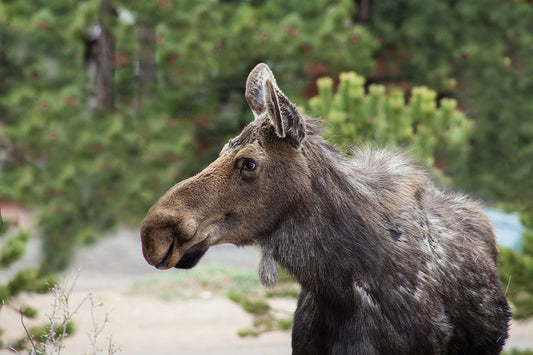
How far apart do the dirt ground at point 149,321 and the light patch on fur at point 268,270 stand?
181 inches

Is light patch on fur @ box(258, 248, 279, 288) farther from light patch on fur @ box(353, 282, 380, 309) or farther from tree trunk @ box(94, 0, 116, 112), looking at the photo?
tree trunk @ box(94, 0, 116, 112)

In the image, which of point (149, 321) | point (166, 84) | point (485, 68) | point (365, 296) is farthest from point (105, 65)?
point (365, 296)

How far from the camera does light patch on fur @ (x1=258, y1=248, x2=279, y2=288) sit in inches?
123

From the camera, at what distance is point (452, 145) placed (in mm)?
8008

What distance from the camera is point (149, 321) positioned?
10500 millimetres

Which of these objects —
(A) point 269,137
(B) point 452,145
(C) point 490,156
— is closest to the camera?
(A) point 269,137

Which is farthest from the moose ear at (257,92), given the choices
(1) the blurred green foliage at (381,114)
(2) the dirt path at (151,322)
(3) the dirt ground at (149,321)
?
(2) the dirt path at (151,322)

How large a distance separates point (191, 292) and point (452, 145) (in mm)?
5912

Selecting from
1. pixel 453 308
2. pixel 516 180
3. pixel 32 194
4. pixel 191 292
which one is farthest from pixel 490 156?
pixel 453 308

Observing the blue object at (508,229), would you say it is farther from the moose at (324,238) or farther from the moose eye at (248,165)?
the moose eye at (248,165)

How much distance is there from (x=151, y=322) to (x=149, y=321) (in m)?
0.07

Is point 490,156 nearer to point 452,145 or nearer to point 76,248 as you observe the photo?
point 452,145

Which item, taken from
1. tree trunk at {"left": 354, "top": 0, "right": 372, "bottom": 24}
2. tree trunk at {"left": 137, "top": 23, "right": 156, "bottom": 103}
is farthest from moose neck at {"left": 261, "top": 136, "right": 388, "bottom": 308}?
tree trunk at {"left": 354, "top": 0, "right": 372, "bottom": 24}

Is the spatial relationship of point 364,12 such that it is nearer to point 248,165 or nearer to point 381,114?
point 381,114
